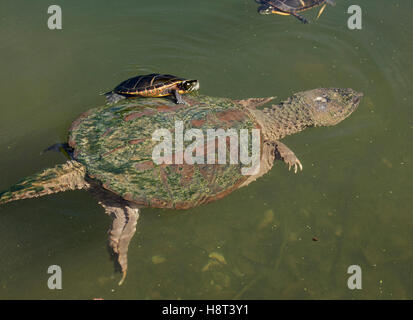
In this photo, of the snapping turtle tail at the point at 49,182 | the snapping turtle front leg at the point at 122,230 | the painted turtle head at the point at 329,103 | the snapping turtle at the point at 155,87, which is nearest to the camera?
the snapping turtle tail at the point at 49,182

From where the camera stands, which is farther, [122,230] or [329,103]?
[329,103]

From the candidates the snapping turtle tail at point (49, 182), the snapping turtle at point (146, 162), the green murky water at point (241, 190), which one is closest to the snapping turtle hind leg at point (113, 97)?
A: the green murky water at point (241, 190)

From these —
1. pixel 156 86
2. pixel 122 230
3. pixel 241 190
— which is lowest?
pixel 122 230

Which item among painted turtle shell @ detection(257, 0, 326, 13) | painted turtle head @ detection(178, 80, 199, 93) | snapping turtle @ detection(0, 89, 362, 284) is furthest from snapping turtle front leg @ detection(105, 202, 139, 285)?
painted turtle shell @ detection(257, 0, 326, 13)

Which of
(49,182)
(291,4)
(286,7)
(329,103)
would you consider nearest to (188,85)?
(329,103)

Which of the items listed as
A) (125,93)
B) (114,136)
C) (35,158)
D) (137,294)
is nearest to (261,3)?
(125,93)

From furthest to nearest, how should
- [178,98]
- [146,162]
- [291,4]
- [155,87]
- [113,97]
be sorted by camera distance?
[291,4] < [113,97] < [155,87] < [178,98] < [146,162]

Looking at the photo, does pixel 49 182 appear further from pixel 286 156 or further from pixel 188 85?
pixel 286 156

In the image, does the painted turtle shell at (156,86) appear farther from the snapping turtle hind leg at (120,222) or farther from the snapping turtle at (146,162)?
the snapping turtle hind leg at (120,222)

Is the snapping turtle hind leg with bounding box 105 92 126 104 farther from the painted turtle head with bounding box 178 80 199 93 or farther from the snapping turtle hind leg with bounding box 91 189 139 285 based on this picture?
the snapping turtle hind leg with bounding box 91 189 139 285
